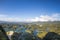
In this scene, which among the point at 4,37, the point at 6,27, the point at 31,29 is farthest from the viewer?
the point at 31,29

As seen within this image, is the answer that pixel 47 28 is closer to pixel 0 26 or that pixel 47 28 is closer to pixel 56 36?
pixel 56 36

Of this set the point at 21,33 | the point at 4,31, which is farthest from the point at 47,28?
the point at 4,31

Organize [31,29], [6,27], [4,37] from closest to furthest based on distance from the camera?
[4,37] → [6,27] → [31,29]

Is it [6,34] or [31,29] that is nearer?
[6,34]

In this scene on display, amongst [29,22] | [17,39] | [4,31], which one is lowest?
[17,39]

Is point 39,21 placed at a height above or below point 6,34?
above

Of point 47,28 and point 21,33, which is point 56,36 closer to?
point 47,28
